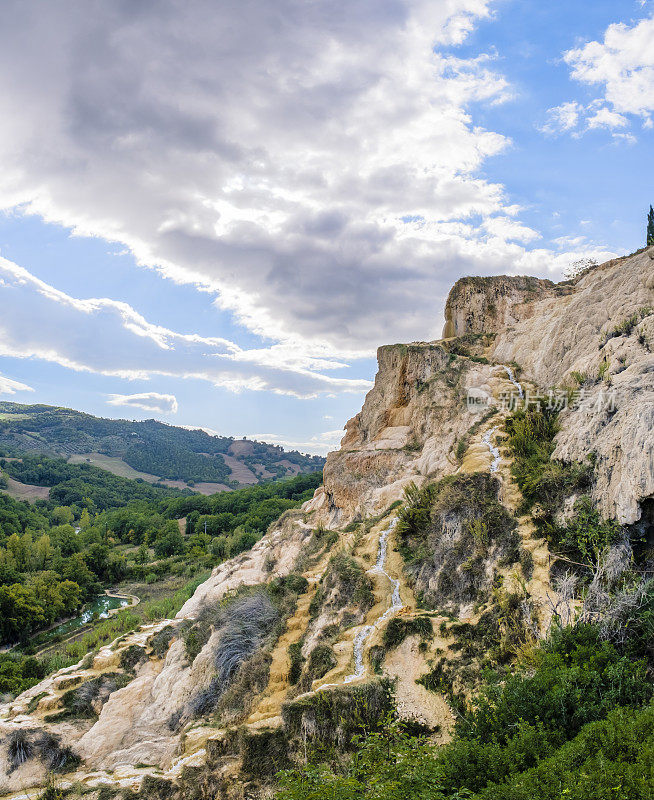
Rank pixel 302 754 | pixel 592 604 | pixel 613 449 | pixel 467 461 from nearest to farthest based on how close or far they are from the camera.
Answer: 1. pixel 592 604
2. pixel 302 754
3. pixel 613 449
4. pixel 467 461

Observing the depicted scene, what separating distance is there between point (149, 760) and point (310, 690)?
5.82 m

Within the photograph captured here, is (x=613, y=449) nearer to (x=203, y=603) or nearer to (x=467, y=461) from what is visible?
(x=467, y=461)

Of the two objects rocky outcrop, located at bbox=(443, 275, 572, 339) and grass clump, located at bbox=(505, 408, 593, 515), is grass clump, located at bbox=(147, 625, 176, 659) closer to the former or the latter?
grass clump, located at bbox=(505, 408, 593, 515)

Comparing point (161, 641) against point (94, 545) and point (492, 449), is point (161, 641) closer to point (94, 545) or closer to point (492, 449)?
point (492, 449)

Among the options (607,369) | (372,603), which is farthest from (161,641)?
(607,369)

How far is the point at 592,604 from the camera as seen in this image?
8758 mm

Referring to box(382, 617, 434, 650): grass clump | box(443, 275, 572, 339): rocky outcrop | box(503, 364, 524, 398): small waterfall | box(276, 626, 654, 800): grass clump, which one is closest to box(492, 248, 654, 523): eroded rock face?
box(503, 364, 524, 398): small waterfall

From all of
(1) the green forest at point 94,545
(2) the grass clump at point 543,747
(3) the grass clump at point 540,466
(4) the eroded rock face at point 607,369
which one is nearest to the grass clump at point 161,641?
(1) the green forest at point 94,545

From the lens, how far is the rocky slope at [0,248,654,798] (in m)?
10.3

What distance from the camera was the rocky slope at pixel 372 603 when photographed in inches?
405

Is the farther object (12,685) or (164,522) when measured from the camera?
(164,522)

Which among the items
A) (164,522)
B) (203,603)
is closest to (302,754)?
(203,603)

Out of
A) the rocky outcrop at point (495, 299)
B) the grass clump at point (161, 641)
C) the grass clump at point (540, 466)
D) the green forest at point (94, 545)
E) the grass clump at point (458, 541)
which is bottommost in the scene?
the green forest at point (94, 545)

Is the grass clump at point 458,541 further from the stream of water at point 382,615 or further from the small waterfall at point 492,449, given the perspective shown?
the small waterfall at point 492,449
